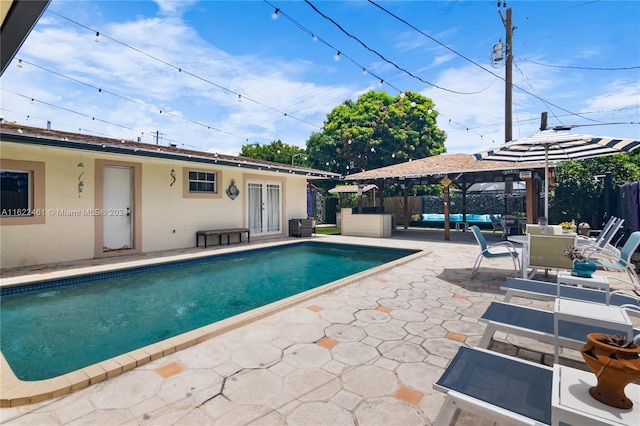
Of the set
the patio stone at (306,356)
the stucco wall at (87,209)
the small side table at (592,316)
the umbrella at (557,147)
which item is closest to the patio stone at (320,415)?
the patio stone at (306,356)

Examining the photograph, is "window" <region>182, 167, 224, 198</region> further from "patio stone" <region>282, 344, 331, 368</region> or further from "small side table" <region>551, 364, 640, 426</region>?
"small side table" <region>551, 364, 640, 426</region>

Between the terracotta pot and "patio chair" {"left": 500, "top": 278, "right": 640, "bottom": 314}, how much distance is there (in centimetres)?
207

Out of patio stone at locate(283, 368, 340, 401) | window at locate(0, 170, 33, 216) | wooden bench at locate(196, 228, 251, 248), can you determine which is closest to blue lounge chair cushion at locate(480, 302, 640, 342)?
patio stone at locate(283, 368, 340, 401)

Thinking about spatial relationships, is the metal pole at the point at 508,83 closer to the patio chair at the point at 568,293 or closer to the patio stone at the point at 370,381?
the patio chair at the point at 568,293

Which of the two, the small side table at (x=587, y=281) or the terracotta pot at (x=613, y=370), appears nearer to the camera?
the terracotta pot at (x=613, y=370)

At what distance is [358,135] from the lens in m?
→ 21.6

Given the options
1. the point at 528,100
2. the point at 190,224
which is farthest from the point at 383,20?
the point at 528,100

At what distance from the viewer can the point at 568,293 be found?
3205 mm

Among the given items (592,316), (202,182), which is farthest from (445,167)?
(592,316)

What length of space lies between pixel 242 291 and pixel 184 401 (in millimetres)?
3882

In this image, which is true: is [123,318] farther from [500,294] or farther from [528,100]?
[528,100]

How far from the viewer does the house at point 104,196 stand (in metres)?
7.00

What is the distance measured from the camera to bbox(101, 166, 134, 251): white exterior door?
8539 mm

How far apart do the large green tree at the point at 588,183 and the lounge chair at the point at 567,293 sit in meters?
10.7
